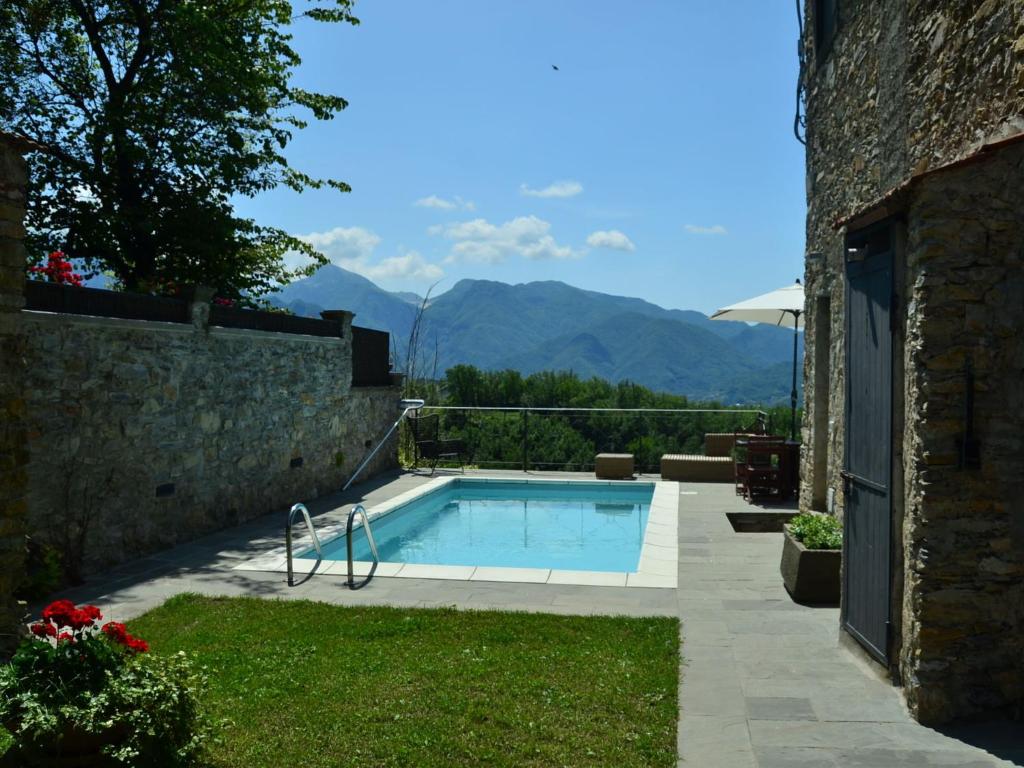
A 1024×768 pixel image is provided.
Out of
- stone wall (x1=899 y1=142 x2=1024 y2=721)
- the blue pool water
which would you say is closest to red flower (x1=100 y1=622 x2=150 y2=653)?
stone wall (x1=899 y1=142 x2=1024 y2=721)

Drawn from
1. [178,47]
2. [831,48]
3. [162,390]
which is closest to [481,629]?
[162,390]

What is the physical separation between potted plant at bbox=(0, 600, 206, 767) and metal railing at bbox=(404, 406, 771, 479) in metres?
11.3

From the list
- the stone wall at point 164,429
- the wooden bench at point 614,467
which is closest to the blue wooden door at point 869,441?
the stone wall at point 164,429

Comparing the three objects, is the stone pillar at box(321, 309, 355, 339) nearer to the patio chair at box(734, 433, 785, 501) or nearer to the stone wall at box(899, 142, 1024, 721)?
the patio chair at box(734, 433, 785, 501)

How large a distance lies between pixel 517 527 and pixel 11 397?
24.5ft

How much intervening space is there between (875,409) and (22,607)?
475cm

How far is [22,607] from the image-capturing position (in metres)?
4.27

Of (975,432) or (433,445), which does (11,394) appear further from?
(433,445)

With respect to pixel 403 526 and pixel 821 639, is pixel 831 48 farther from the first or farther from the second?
pixel 403 526

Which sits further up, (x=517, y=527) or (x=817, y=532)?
(x=817, y=532)

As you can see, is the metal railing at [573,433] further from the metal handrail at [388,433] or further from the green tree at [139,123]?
the green tree at [139,123]

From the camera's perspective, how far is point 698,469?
507 inches

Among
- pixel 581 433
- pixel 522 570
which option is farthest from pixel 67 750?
pixel 581 433

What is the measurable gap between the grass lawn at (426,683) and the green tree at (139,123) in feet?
26.5
